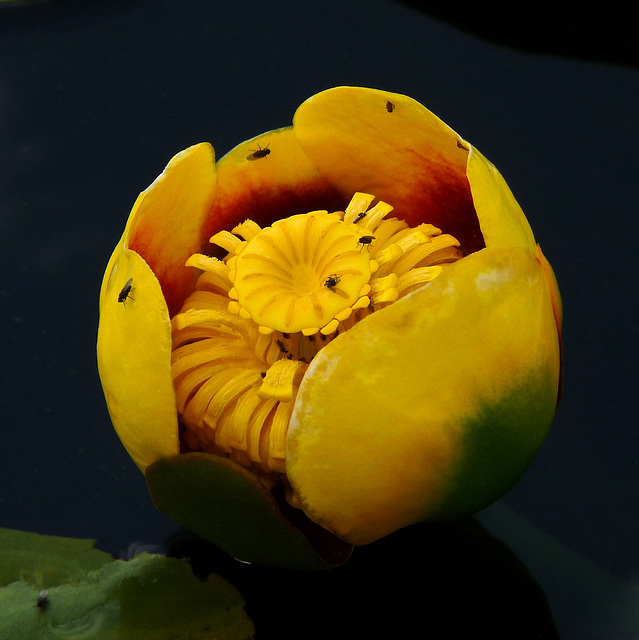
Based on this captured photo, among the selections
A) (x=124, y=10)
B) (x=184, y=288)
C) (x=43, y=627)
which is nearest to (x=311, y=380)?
(x=184, y=288)

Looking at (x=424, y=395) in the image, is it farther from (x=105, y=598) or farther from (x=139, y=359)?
(x=105, y=598)

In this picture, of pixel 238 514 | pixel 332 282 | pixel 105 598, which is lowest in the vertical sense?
pixel 105 598

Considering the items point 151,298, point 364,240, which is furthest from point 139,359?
point 364,240

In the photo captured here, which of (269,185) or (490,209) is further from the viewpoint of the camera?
(269,185)

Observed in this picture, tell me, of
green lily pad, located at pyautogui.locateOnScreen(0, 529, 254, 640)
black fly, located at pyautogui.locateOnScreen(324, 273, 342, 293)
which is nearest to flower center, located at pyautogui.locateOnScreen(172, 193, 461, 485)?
black fly, located at pyautogui.locateOnScreen(324, 273, 342, 293)

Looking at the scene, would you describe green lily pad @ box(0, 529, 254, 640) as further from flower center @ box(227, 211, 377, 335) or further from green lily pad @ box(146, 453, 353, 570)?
flower center @ box(227, 211, 377, 335)

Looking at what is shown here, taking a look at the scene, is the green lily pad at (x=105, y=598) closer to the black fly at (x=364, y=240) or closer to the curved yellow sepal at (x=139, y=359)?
the curved yellow sepal at (x=139, y=359)

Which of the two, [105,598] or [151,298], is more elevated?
[151,298]

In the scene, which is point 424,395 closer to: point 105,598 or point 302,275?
point 302,275
